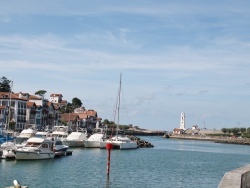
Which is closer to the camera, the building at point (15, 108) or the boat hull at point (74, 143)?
the boat hull at point (74, 143)

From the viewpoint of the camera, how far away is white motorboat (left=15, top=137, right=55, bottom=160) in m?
55.8

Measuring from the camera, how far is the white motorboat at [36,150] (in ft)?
183

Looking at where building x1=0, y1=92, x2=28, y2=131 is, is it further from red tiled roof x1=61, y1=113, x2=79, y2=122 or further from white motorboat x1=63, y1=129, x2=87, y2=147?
red tiled roof x1=61, y1=113, x2=79, y2=122

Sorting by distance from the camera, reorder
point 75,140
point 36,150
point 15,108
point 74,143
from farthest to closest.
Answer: point 15,108, point 75,140, point 74,143, point 36,150

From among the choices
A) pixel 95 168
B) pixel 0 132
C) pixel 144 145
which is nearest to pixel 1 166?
pixel 95 168

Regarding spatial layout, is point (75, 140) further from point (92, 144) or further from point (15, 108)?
point (15, 108)

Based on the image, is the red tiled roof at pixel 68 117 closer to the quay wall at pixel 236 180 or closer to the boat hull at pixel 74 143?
the boat hull at pixel 74 143

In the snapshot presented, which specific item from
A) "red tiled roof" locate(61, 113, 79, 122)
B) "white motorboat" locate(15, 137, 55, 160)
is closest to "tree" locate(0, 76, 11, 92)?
"red tiled roof" locate(61, 113, 79, 122)

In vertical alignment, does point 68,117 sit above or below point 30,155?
above

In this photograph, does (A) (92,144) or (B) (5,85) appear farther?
(B) (5,85)

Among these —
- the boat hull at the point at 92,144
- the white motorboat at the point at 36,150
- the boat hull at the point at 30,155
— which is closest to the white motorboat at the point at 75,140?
the boat hull at the point at 92,144

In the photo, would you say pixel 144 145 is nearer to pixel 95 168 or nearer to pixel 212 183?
pixel 95 168

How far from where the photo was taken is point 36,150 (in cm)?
5759

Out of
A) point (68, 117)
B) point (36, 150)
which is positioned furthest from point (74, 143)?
point (68, 117)
